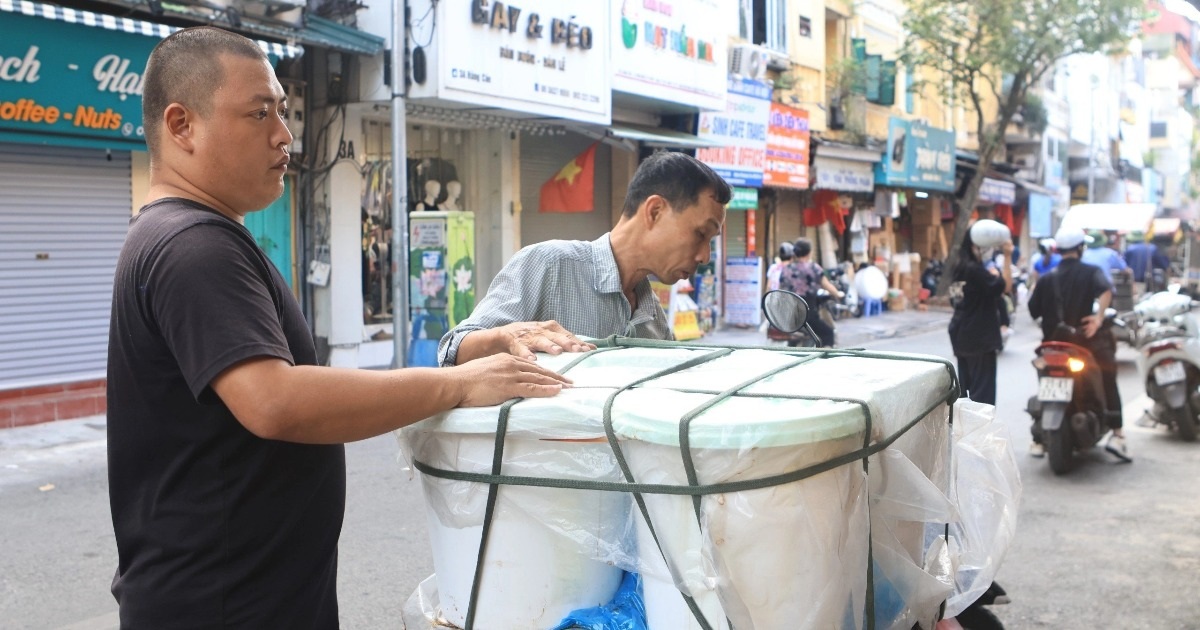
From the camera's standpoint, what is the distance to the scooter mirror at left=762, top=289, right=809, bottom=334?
300 cm

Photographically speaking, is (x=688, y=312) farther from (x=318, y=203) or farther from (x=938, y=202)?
(x=938, y=202)

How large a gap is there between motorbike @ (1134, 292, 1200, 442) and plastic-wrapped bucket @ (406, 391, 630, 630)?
7.76m

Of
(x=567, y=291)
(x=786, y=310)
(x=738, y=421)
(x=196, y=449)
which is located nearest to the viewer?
(x=738, y=421)

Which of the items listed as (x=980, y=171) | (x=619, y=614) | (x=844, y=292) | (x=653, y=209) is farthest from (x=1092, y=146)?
(x=619, y=614)

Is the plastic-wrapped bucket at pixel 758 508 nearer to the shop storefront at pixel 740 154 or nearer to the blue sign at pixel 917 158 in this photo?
the shop storefront at pixel 740 154

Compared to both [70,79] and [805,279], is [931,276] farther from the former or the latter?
[70,79]

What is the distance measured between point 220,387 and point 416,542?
160 inches

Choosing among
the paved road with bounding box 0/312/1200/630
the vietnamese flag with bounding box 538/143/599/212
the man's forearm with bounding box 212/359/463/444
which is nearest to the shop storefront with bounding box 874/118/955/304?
the vietnamese flag with bounding box 538/143/599/212

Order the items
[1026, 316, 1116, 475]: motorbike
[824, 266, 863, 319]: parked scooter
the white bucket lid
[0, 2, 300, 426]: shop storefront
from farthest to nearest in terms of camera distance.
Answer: [824, 266, 863, 319]: parked scooter → [0, 2, 300, 426]: shop storefront → [1026, 316, 1116, 475]: motorbike → the white bucket lid

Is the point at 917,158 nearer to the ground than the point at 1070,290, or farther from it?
farther from it

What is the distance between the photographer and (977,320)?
7.50 m

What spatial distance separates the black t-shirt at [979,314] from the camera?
7.46 meters

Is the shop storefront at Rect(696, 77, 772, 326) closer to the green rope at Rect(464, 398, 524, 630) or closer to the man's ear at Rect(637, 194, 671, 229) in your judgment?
the man's ear at Rect(637, 194, 671, 229)

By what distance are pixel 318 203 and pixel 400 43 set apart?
2067 mm
